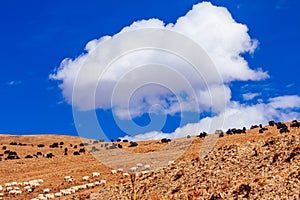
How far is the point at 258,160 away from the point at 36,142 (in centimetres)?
8198

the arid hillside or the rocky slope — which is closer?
the rocky slope

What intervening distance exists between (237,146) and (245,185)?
6361 mm

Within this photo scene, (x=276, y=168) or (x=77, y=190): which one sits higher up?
(x=77, y=190)

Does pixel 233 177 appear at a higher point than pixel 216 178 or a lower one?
lower

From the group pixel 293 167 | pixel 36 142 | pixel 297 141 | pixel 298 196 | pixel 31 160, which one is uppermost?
pixel 36 142

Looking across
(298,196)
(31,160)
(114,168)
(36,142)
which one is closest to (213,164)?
(298,196)

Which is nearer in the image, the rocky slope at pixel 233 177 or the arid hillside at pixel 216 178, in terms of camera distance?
the rocky slope at pixel 233 177

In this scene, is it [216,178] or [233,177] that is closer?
[233,177]

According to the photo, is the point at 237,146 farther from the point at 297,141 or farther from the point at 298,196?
the point at 298,196

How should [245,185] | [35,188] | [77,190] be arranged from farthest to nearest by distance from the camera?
[35,188] → [77,190] → [245,185]

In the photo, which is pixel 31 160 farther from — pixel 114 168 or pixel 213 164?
pixel 213 164

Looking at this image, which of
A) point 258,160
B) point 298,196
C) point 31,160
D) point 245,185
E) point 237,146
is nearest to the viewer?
point 298,196

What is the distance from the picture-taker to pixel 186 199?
17.8m

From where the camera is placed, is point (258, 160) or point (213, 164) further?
point (213, 164)
